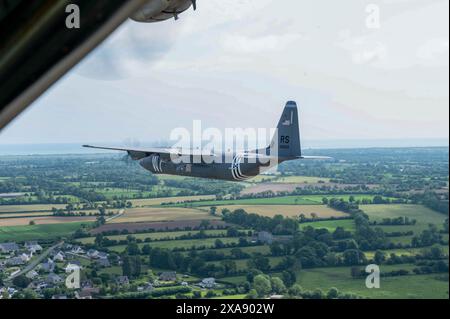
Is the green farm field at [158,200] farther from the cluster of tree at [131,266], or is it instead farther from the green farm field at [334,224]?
the green farm field at [334,224]

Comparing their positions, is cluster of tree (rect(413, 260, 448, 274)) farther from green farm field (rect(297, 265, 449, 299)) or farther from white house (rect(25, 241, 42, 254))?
white house (rect(25, 241, 42, 254))

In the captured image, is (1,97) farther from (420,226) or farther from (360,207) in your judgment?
(360,207)

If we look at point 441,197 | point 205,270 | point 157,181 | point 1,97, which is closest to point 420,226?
point 441,197

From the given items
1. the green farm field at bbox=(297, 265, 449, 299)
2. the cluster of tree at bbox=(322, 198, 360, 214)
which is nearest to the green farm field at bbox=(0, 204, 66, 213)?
the green farm field at bbox=(297, 265, 449, 299)

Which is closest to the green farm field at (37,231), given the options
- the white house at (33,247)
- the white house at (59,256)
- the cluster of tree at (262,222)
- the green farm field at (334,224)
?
the white house at (33,247)

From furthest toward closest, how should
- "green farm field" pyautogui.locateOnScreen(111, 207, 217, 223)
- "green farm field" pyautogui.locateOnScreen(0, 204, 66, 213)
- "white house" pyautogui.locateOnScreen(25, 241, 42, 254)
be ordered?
"green farm field" pyautogui.locateOnScreen(111, 207, 217, 223) → "green farm field" pyautogui.locateOnScreen(0, 204, 66, 213) → "white house" pyautogui.locateOnScreen(25, 241, 42, 254)
